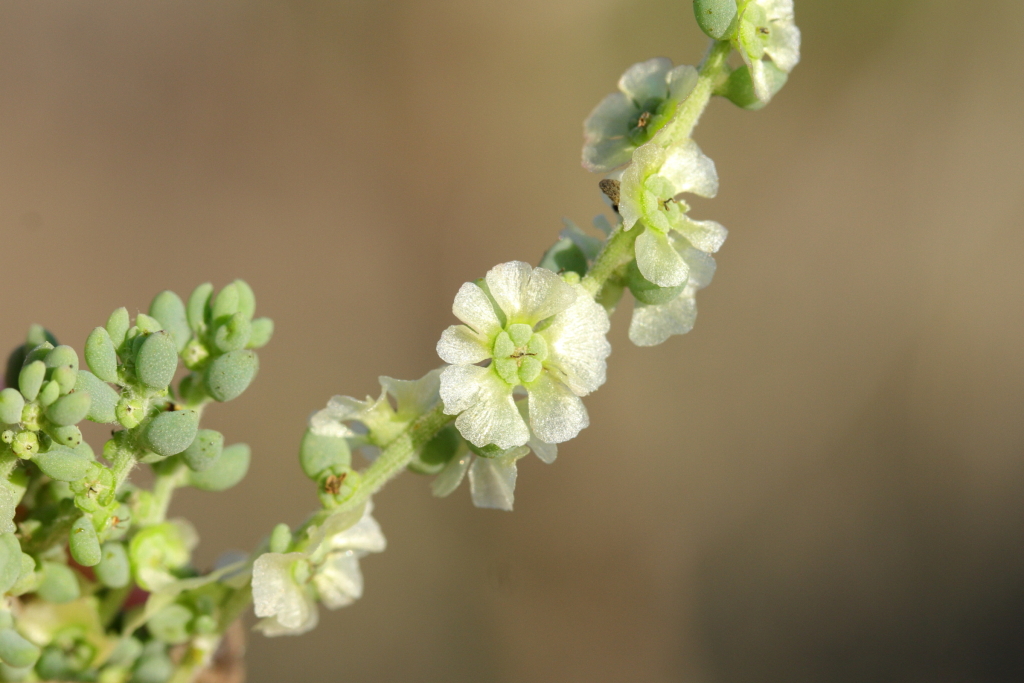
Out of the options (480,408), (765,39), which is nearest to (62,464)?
(480,408)

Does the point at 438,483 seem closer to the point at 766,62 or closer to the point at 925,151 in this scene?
the point at 766,62

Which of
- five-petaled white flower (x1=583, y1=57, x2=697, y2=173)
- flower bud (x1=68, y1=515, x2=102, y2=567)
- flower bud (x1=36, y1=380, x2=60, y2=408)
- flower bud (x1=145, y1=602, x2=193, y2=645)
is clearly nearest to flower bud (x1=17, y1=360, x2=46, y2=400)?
flower bud (x1=36, y1=380, x2=60, y2=408)

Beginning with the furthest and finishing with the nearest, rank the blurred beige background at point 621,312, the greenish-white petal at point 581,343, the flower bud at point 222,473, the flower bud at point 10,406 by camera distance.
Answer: the blurred beige background at point 621,312, the flower bud at point 222,473, the greenish-white petal at point 581,343, the flower bud at point 10,406

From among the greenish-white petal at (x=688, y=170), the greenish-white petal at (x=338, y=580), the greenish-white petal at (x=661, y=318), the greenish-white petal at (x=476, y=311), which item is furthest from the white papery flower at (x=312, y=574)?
the greenish-white petal at (x=688, y=170)

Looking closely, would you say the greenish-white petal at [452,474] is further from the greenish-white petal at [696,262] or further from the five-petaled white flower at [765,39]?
the five-petaled white flower at [765,39]

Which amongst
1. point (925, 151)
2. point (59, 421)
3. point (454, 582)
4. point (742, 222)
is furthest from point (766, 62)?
point (925, 151)

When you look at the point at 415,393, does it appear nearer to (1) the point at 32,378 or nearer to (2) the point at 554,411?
(2) the point at 554,411
